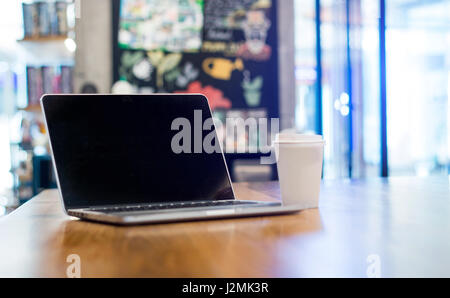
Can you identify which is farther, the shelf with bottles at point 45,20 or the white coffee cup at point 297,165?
the shelf with bottles at point 45,20

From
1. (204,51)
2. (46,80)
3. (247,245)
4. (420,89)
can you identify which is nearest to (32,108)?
(46,80)

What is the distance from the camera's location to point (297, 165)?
2.65 feet

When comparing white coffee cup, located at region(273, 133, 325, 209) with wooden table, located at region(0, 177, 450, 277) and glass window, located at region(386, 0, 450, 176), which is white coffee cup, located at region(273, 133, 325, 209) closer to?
wooden table, located at region(0, 177, 450, 277)

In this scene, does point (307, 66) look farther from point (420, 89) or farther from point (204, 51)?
point (420, 89)

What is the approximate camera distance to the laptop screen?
0.81m

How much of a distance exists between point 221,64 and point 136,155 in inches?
117

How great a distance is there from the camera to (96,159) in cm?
83

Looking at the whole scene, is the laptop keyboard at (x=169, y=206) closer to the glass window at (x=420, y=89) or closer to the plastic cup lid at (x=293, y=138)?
the plastic cup lid at (x=293, y=138)

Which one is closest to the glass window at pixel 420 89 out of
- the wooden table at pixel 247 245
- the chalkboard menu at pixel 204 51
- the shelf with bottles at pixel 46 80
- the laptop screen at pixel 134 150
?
the chalkboard menu at pixel 204 51

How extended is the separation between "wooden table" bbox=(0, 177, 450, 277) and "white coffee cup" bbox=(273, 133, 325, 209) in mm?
39

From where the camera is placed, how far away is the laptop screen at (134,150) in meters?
0.81
